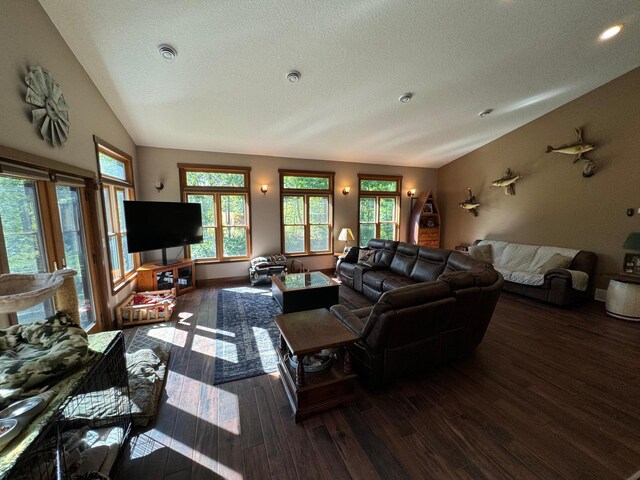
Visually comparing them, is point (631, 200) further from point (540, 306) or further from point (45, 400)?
point (45, 400)

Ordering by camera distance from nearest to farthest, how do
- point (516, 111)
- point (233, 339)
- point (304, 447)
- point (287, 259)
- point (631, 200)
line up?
point (304, 447) < point (233, 339) < point (631, 200) < point (516, 111) < point (287, 259)

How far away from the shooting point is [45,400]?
1.06 metres

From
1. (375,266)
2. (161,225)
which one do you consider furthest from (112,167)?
(375,266)

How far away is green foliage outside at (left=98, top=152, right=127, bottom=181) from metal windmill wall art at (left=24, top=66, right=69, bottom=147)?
99cm

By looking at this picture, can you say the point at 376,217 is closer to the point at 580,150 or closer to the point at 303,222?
the point at 303,222

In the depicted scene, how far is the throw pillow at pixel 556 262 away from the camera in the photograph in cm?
422

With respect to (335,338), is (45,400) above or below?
above

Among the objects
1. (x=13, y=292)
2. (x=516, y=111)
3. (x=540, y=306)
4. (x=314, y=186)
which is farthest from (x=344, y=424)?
(x=516, y=111)

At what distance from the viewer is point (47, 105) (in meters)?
2.13

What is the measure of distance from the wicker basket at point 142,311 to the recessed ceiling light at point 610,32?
659cm

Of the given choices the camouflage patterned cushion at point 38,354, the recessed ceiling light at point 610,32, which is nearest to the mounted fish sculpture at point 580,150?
the recessed ceiling light at point 610,32

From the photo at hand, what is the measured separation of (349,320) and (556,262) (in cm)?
422

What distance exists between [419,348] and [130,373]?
2.61 m

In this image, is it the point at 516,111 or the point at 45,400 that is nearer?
the point at 45,400
